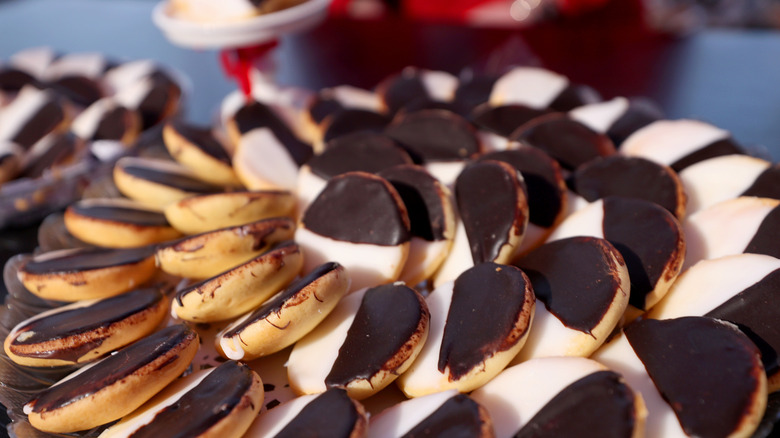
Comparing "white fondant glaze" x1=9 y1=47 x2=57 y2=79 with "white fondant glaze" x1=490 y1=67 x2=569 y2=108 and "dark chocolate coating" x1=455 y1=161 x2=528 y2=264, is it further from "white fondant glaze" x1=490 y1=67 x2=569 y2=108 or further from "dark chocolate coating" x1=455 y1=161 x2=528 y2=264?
"dark chocolate coating" x1=455 y1=161 x2=528 y2=264

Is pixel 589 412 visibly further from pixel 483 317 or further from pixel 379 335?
pixel 379 335

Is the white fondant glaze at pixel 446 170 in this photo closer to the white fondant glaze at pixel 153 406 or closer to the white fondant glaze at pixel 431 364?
the white fondant glaze at pixel 431 364

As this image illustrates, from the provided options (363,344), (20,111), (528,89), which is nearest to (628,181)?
(528,89)

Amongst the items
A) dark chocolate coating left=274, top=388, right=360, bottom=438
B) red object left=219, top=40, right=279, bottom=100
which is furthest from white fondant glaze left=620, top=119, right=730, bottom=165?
red object left=219, top=40, right=279, bottom=100

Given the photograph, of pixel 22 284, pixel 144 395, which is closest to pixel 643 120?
pixel 144 395

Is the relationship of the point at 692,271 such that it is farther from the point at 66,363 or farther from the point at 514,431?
the point at 66,363

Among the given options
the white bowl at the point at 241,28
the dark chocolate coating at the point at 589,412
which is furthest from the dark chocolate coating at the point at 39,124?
the dark chocolate coating at the point at 589,412
